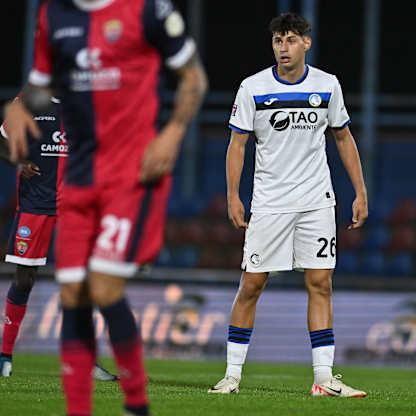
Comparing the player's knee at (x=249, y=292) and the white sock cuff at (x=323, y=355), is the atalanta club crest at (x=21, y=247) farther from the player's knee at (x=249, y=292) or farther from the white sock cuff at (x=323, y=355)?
the white sock cuff at (x=323, y=355)

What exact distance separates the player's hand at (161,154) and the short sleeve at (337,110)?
2.66 m

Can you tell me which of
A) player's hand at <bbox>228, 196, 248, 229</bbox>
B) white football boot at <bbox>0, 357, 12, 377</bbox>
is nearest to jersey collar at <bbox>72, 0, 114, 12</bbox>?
player's hand at <bbox>228, 196, 248, 229</bbox>

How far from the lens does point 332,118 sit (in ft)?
24.6

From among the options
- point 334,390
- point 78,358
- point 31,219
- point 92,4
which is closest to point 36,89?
point 92,4

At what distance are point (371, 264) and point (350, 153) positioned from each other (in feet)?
36.1

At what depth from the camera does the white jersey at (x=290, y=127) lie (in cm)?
738

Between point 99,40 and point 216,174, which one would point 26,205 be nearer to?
point 99,40

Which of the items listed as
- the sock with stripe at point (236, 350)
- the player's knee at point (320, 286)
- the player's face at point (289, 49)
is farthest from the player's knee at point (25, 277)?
the player's face at point (289, 49)

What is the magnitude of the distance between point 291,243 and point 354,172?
61 centimetres

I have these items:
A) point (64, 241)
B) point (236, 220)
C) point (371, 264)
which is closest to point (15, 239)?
point (236, 220)

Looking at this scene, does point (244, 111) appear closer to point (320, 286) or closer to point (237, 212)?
point (237, 212)

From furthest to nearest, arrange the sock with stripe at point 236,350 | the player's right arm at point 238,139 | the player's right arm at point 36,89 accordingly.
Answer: the sock with stripe at point 236,350 < the player's right arm at point 238,139 < the player's right arm at point 36,89

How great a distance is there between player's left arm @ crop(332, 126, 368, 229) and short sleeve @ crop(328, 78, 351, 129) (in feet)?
0.21

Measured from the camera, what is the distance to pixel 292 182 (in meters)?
7.41
